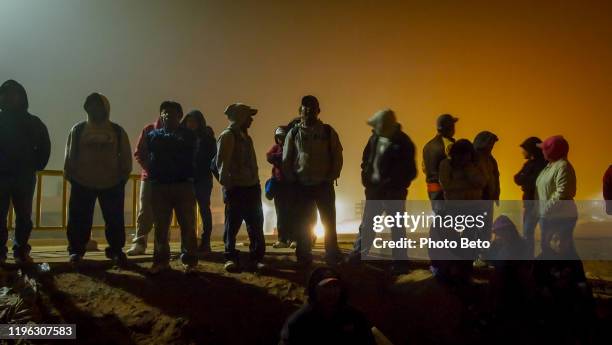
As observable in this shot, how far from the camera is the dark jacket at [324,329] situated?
446cm

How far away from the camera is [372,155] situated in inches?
257

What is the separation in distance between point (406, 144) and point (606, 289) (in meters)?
3.78

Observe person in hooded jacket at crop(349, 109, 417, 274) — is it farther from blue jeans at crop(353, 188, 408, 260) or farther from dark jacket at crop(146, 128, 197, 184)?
dark jacket at crop(146, 128, 197, 184)

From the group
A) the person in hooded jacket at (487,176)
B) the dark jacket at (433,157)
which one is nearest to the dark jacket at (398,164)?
the dark jacket at (433,157)

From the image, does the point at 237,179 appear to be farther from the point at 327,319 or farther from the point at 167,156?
the point at 327,319

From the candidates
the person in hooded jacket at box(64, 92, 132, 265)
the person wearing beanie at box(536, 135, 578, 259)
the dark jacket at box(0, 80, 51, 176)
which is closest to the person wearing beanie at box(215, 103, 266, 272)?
the person in hooded jacket at box(64, 92, 132, 265)

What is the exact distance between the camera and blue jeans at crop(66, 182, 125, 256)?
5824 millimetres

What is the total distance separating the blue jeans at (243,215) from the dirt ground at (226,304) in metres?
0.36

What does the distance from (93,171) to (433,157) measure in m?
4.61

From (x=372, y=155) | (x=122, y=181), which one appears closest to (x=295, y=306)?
(x=372, y=155)

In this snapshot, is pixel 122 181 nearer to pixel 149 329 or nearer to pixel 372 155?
pixel 149 329

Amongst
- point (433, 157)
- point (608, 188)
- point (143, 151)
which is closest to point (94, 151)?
point (143, 151)

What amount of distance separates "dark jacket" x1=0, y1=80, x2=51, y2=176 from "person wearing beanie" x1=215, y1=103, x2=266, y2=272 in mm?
2311

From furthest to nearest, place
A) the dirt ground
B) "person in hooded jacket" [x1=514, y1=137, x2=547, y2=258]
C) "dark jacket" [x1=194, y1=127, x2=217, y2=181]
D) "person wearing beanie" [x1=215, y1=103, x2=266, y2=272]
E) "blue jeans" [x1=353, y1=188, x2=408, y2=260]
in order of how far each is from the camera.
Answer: "dark jacket" [x1=194, y1=127, x2=217, y2=181] → "person in hooded jacket" [x1=514, y1=137, x2=547, y2=258] → "blue jeans" [x1=353, y1=188, x2=408, y2=260] → "person wearing beanie" [x1=215, y1=103, x2=266, y2=272] → the dirt ground
